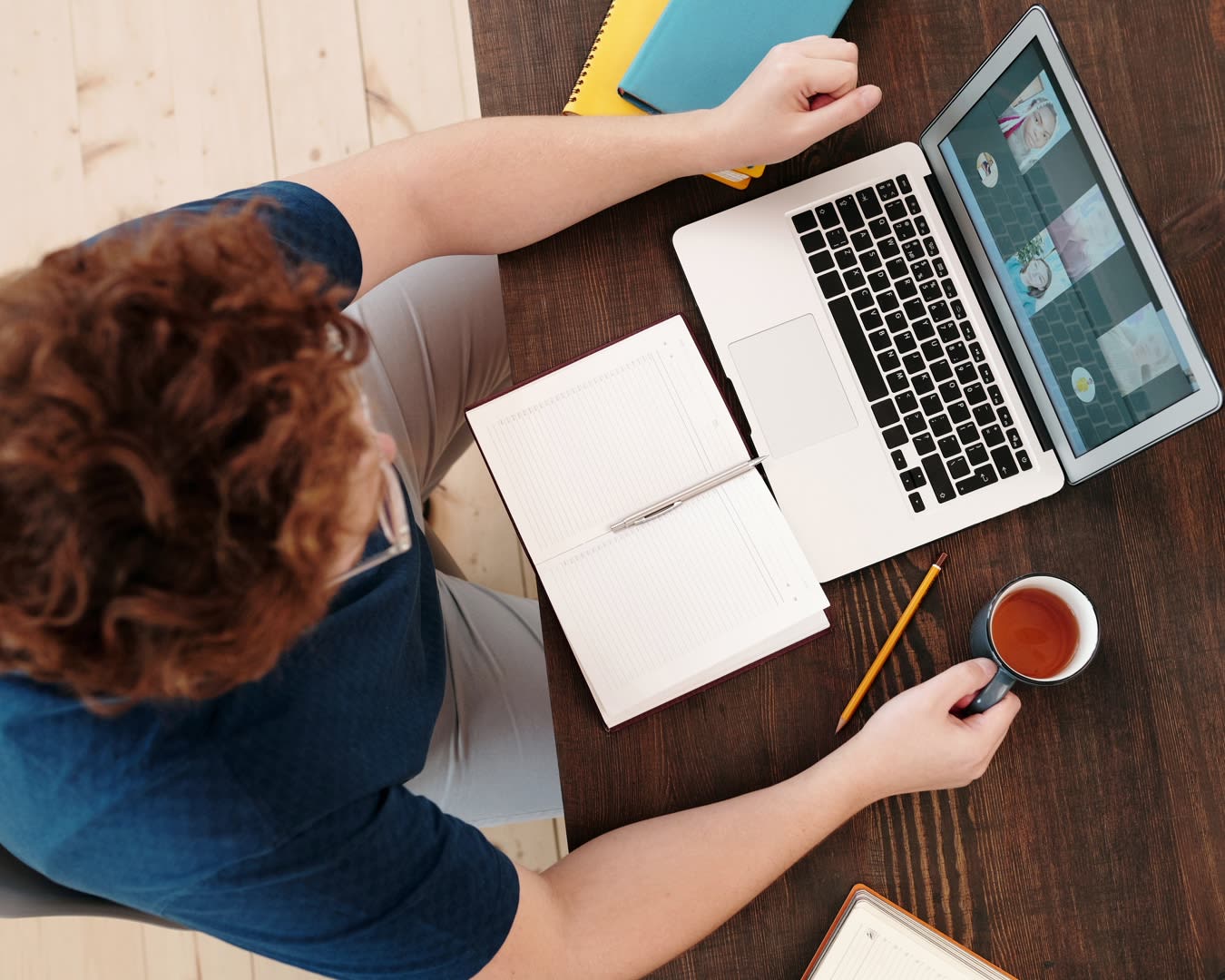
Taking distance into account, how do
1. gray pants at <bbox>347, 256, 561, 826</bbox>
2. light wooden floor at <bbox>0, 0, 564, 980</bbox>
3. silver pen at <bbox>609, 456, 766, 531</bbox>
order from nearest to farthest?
silver pen at <bbox>609, 456, 766, 531</bbox> → gray pants at <bbox>347, 256, 561, 826</bbox> → light wooden floor at <bbox>0, 0, 564, 980</bbox>

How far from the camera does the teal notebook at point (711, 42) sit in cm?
84

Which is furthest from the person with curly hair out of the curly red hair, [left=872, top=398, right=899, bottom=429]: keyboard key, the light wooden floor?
the light wooden floor

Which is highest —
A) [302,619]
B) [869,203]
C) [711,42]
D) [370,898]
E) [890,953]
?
[711,42]

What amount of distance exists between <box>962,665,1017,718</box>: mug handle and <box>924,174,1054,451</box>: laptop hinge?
216 mm

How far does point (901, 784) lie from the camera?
0.76m

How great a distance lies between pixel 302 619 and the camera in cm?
54

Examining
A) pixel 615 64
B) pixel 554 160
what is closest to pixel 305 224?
pixel 554 160

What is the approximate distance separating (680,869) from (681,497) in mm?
311

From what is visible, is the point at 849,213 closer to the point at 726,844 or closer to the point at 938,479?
the point at 938,479

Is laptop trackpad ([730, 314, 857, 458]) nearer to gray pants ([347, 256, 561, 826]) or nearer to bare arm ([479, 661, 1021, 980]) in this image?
bare arm ([479, 661, 1021, 980])

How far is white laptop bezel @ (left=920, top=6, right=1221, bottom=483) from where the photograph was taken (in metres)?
0.65

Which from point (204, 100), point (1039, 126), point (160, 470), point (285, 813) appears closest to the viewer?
point (160, 470)

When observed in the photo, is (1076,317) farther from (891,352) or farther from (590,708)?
(590,708)

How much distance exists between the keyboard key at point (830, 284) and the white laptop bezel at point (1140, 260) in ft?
0.43
